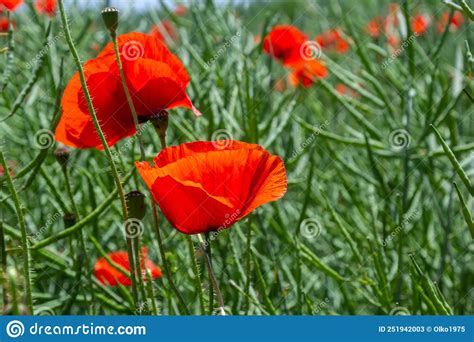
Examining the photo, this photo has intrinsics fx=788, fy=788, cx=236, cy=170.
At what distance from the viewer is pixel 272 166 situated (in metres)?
0.62

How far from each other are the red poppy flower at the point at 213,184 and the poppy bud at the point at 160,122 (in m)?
0.06

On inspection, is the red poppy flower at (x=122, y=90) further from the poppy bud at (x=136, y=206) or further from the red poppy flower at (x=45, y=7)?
the red poppy flower at (x=45, y=7)

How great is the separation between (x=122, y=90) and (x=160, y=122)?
0.05 meters

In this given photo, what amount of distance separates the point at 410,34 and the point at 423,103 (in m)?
0.33

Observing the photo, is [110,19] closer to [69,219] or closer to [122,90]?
[122,90]

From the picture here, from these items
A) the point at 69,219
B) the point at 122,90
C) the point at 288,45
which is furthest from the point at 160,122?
the point at 288,45

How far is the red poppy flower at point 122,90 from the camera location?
69 centimetres

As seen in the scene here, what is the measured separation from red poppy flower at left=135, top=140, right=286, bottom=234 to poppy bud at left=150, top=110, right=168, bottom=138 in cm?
6

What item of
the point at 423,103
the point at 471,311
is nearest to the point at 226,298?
the point at 471,311

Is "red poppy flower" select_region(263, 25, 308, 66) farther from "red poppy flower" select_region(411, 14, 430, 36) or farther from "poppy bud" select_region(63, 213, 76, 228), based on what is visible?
"poppy bud" select_region(63, 213, 76, 228)

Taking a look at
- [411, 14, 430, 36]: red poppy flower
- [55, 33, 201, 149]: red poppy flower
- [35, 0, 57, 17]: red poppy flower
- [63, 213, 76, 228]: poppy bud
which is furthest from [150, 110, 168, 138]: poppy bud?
[411, 14, 430, 36]: red poppy flower

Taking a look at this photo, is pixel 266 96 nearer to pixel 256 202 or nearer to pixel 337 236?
pixel 337 236

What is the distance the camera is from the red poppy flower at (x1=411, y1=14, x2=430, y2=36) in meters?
1.77

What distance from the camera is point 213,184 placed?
62cm
